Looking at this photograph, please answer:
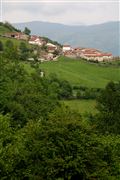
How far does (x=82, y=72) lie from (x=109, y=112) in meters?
60.0

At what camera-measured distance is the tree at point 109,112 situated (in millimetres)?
47125

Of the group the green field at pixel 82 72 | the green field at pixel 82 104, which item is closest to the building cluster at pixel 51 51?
the green field at pixel 82 72

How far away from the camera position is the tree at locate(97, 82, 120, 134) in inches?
1855

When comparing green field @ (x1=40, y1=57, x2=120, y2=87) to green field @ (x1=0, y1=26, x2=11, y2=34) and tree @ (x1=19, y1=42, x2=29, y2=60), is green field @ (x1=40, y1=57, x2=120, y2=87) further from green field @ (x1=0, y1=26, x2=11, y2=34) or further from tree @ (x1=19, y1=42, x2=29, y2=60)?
green field @ (x1=0, y1=26, x2=11, y2=34)

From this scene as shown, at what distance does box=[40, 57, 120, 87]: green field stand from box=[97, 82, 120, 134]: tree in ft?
145

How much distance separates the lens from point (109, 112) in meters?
50.1

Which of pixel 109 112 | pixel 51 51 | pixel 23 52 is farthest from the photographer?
pixel 51 51

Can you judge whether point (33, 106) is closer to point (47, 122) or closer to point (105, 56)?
point (47, 122)

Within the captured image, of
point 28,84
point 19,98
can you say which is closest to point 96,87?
point 28,84

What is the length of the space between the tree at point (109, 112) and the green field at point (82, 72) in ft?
145

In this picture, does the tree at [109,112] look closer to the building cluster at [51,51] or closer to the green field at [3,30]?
the building cluster at [51,51]

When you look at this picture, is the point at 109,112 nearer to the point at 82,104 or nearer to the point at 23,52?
the point at 82,104

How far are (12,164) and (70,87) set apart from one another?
2478 inches

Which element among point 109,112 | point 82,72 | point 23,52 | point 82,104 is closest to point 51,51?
point 23,52
